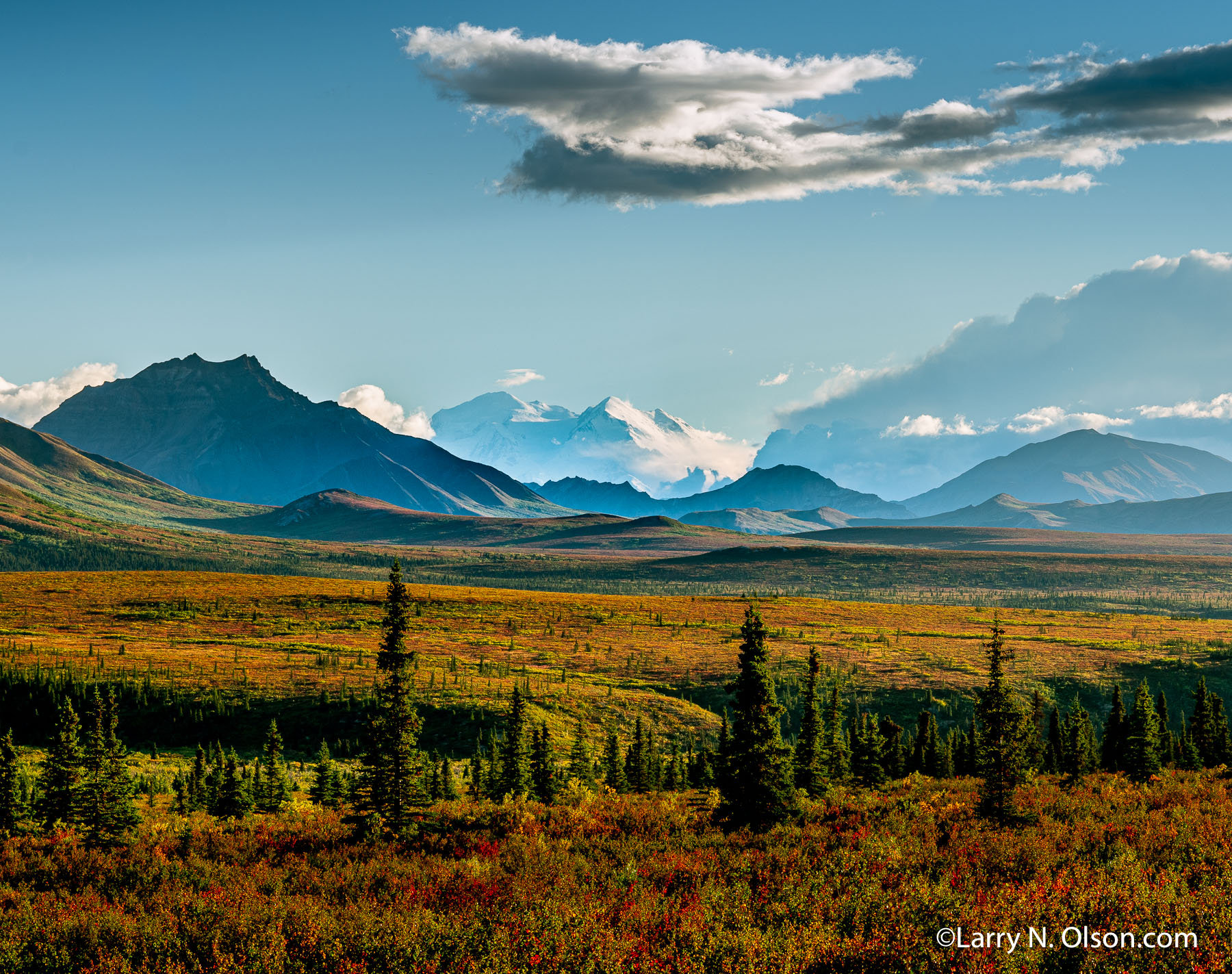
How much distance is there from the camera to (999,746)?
22.0 m

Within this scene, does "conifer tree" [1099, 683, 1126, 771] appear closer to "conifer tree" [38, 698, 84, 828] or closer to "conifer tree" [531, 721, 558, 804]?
"conifer tree" [531, 721, 558, 804]

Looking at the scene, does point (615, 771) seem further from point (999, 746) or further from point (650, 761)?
point (999, 746)

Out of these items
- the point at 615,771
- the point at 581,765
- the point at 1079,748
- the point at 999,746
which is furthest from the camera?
the point at 581,765

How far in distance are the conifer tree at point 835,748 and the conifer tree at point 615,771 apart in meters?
11.0

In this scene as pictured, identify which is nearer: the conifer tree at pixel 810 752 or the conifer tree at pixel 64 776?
the conifer tree at pixel 64 776

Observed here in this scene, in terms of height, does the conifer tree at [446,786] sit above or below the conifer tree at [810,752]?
below

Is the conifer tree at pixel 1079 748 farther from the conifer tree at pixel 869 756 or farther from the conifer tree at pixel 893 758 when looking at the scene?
the conifer tree at pixel 893 758

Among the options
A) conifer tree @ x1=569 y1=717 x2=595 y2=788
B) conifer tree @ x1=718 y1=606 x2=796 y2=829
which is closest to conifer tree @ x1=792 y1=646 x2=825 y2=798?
conifer tree @ x1=718 y1=606 x2=796 y2=829

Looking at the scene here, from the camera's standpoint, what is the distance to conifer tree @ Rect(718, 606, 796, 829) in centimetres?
2261

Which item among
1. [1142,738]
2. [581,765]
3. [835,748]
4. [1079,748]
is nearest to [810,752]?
[835,748]

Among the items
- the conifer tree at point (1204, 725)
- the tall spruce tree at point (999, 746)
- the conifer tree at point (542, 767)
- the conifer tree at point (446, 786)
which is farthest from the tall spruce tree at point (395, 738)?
the conifer tree at point (1204, 725)

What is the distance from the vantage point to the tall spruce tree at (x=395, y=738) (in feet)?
74.2

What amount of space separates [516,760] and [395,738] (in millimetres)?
15785

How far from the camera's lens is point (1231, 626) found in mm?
158875
